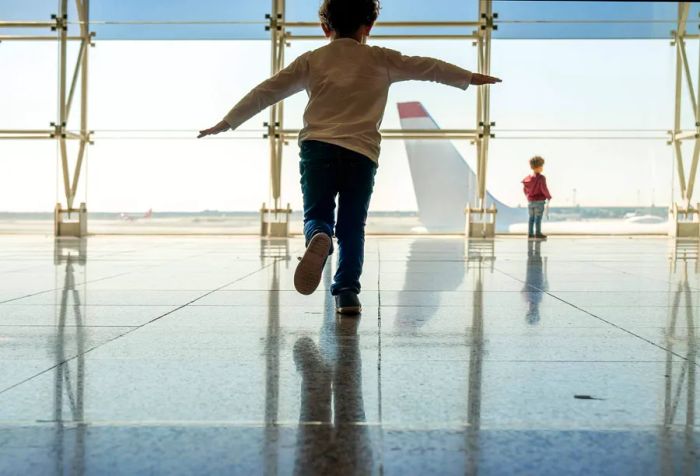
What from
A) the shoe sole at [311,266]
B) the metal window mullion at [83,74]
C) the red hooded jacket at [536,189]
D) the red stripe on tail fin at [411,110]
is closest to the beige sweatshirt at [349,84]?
the shoe sole at [311,266]

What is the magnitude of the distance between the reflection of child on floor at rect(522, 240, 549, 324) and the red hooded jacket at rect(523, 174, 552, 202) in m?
5.70

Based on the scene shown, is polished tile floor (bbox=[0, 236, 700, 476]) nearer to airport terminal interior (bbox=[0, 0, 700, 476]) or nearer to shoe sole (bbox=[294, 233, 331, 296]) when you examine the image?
airport terminal interior (bbox=[0, 0, 700, 476])

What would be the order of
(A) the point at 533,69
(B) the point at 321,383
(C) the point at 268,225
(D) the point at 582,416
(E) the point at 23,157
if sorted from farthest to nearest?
(A) the point at 533,69 → (E) the point at 23,157 → (C) the point at 268,225 → (B) the point at 321,383 → (D) the point at 582,416

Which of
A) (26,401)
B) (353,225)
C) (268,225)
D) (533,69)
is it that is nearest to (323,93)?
(353,225)

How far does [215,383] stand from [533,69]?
14439mm

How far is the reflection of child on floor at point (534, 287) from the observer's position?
2730 millimetres

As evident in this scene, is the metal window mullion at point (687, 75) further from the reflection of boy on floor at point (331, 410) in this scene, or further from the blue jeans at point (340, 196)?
the reflection of boy on floor at point (331, 410)

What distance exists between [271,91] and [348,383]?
171cm

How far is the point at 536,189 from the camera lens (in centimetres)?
1139

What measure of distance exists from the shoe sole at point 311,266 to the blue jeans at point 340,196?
15 cm

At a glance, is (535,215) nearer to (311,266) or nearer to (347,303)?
(347,303)

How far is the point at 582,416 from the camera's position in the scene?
1330 millimetres

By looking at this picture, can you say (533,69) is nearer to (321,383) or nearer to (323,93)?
(323,93)

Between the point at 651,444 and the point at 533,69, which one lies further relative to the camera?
the point at 533,69
